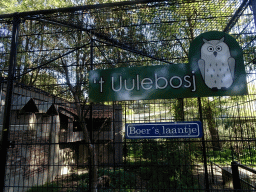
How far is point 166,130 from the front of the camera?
3.21 metres

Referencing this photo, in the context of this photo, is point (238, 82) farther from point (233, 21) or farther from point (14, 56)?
point (14, 56)

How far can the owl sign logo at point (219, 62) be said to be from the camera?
3301 millimetres

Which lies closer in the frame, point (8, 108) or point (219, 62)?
point (219, 62)

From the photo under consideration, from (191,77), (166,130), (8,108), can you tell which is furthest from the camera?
(8,108)

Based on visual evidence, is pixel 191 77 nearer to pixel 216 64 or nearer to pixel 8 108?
pixel 216 64

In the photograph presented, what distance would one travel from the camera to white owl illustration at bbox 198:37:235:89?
3.31 meters

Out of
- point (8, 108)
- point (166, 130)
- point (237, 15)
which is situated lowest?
point (166, 130)

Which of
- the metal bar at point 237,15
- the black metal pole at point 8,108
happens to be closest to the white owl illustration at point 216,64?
the metal bar at point 237,15

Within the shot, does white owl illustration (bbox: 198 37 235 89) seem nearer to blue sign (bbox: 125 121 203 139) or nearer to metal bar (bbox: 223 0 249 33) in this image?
blue sign (bbox: 125 121 203 139)

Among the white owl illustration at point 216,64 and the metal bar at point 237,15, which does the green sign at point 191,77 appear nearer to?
the white owl illustration at point 216,64

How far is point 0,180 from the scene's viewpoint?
3.69 metres

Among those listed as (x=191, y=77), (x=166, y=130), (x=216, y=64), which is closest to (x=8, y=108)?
(x=166, y=130)

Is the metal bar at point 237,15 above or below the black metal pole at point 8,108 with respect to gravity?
above

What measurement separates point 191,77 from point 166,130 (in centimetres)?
110
